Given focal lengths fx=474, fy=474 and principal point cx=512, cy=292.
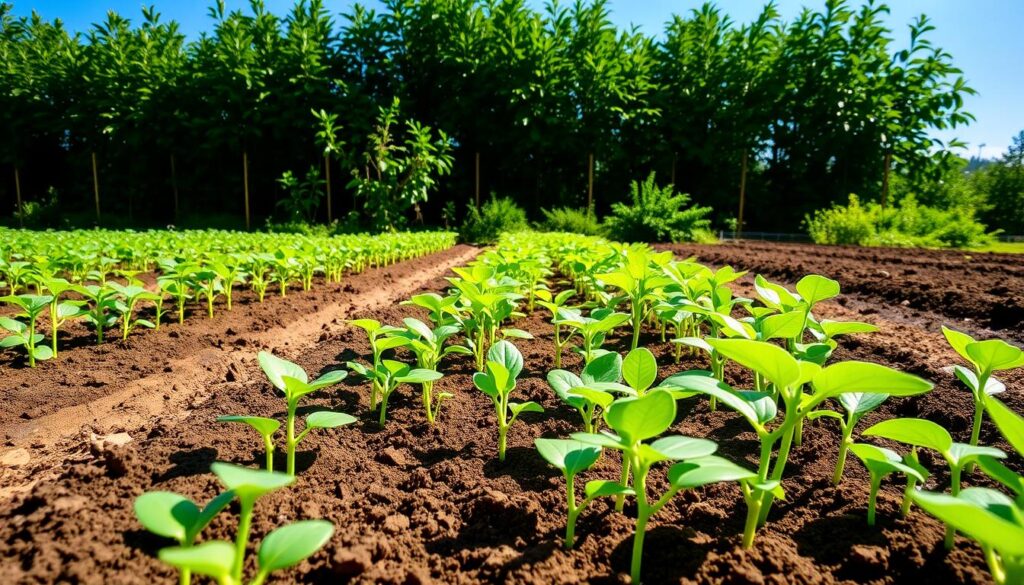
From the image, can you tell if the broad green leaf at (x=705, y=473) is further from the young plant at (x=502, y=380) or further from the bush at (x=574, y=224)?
the bush at (x=574, y=224)

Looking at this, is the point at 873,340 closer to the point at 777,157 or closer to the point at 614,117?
the point at 614,117

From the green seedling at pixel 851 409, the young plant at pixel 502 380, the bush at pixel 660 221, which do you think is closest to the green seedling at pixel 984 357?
the green seedling at pixel 851 409

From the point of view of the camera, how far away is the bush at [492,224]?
47.9 feet

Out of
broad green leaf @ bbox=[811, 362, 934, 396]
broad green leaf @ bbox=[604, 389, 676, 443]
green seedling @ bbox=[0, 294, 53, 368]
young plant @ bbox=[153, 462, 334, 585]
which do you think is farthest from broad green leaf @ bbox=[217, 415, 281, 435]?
green seedling @ bbox=[0, 294, 53, 368]

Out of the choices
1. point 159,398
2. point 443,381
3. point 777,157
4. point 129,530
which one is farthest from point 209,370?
point 777,157

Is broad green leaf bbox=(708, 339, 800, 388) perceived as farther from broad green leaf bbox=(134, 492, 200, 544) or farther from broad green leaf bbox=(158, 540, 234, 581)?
broad green leaf bbox=(134, 492, 200, 544)

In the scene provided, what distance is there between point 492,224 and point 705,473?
1411 centimetres

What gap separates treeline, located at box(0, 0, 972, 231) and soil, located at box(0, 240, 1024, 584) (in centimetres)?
1553

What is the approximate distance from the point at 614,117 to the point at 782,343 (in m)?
17.9

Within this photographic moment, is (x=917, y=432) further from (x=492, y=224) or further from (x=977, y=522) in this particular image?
(x=492, y=224)

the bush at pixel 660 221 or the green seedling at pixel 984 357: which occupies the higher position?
the bush at pixel 660 221

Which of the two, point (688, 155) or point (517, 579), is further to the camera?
point (688, 155)

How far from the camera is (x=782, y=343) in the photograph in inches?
103

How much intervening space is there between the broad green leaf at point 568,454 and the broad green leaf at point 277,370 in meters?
0.60
